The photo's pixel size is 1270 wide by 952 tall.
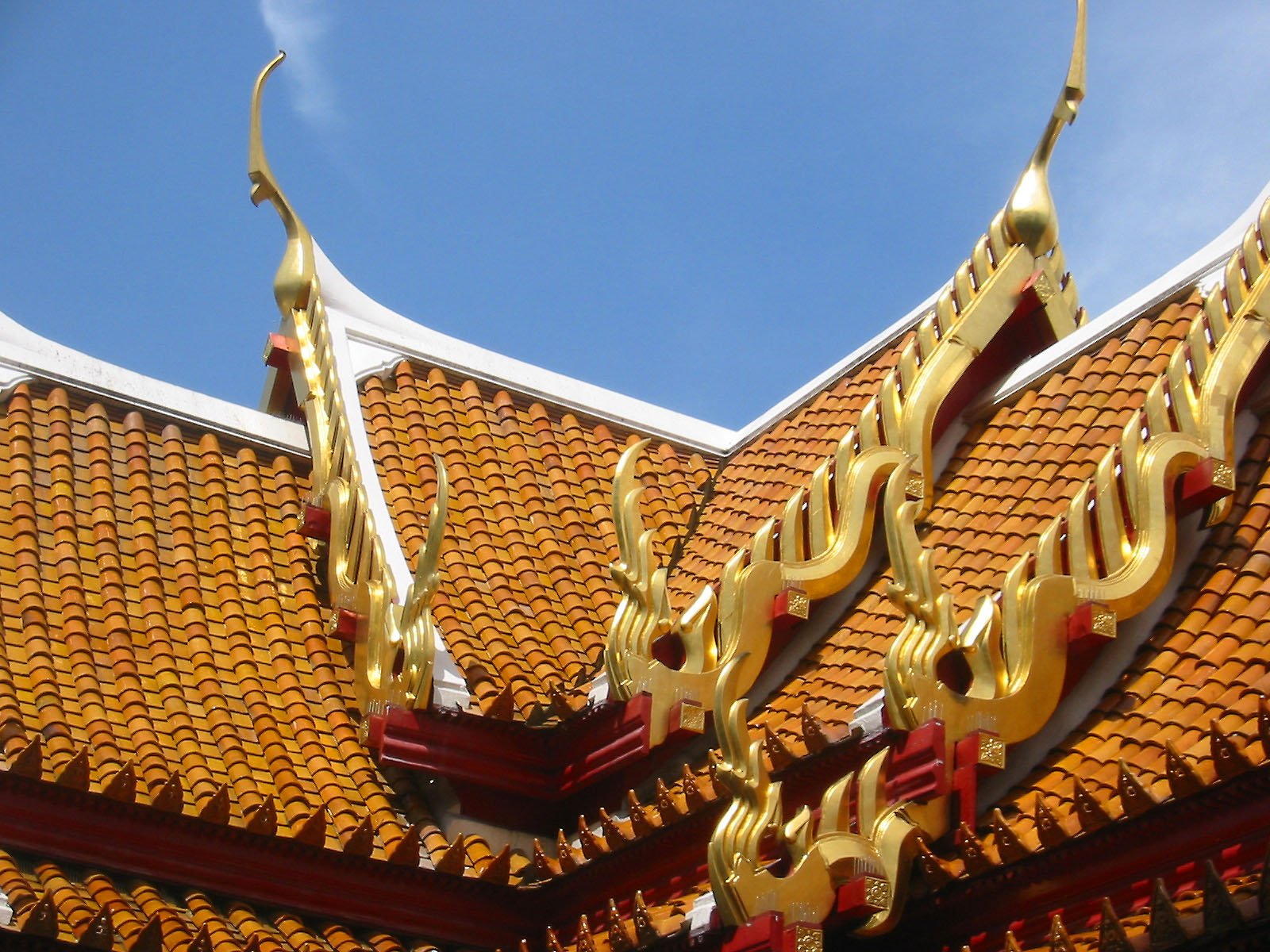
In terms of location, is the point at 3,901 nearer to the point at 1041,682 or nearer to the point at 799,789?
the point at 799,789

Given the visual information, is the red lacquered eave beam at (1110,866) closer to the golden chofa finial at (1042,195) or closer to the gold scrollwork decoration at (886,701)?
the gold scrollwork decoration at (886,701)

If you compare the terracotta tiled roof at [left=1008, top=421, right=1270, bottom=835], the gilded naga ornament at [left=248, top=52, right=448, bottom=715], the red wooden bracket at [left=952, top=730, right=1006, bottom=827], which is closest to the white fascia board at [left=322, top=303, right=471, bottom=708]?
the gilded naga ornament at [left=248, top=52, right=448, bottom=715]

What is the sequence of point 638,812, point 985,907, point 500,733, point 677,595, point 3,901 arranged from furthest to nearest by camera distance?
point 677,595 < point 500,733 < point 638,812 < point 3,901 < point 985,907

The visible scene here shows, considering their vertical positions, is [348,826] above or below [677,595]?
below

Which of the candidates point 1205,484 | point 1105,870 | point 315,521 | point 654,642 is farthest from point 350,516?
point 1105,870

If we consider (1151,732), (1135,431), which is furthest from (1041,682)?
→ (1135,431)

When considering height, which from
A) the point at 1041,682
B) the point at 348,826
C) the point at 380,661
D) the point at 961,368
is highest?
the point at 961,368

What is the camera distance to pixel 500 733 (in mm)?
8750

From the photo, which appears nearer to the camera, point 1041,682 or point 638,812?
point 1041,682

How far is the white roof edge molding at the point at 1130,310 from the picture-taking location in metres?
8.89

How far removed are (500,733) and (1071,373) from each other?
2.79m

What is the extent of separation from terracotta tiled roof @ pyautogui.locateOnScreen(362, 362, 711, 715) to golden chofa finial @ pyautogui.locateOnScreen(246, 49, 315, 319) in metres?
0.59

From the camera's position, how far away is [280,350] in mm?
11180

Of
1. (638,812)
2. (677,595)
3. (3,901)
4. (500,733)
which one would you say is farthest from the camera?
(677,595)
